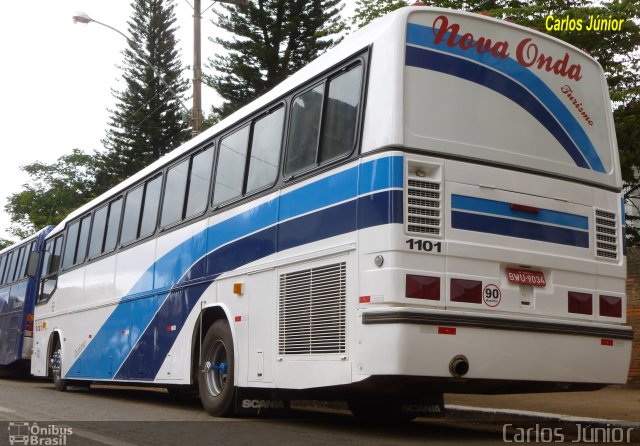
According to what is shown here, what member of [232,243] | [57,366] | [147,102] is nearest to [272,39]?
[147,102]

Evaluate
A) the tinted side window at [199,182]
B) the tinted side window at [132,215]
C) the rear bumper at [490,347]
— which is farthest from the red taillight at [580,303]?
the tinted side window at [132,215]

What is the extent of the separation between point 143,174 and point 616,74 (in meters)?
10.6

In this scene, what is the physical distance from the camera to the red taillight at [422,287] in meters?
6.97

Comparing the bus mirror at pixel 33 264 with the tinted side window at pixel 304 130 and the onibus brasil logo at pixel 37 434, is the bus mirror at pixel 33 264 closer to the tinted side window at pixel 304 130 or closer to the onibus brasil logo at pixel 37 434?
the onibus brasil logo at pixel 37 434

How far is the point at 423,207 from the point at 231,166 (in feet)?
11.7

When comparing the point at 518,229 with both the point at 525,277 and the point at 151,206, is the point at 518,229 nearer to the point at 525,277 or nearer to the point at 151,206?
the point at 525,277

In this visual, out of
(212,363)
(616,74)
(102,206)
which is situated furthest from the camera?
(616,74)

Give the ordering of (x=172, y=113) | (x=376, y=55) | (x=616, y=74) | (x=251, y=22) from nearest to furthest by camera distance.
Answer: (x=376, y=55) → (x=616, y=74) → (x=251, y=22) → (x=172, y=113)

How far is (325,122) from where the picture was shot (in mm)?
8180

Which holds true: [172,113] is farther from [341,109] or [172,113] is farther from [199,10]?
[341,109]

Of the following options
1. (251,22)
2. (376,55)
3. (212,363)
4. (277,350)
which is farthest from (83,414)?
(251,22)

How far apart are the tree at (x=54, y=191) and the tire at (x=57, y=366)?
38.2m

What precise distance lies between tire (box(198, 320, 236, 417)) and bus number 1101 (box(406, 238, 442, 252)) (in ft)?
10.1

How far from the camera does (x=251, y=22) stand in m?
32.1
